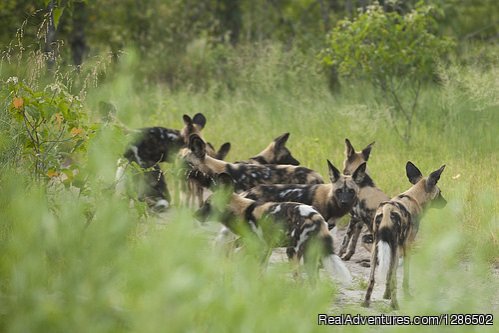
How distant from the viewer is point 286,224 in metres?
5.26

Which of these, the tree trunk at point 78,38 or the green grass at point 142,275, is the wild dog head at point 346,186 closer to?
the green grass at point 142,275

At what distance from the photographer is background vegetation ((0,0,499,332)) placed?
2.89m

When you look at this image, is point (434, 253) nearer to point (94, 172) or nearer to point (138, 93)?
point (94, 172)

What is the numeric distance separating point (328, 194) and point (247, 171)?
0.81m

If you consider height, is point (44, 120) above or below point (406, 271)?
above

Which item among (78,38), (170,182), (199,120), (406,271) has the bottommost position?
(170,182)

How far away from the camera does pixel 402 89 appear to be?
34.0 feet

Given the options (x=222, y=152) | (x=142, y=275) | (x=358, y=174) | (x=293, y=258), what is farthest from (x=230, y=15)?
(x=142, y=275)

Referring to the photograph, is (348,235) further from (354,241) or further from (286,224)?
(286,224)

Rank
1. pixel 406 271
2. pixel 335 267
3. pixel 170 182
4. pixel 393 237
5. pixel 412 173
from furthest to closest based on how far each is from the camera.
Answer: pixel 170 182
pixel 412 173
pixel 406 271
pixel 393 237
pixel 335 267

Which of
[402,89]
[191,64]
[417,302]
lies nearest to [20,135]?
[417,302]

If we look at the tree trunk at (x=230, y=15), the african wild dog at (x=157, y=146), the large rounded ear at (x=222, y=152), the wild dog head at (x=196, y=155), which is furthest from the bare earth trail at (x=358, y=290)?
the tree trunk at (x=230, y=15)

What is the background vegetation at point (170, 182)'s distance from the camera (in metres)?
2.89

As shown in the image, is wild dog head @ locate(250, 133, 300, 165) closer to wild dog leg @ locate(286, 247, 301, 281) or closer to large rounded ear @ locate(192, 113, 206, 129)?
large rounded ear @ locate(192, 113, 206, 129)
